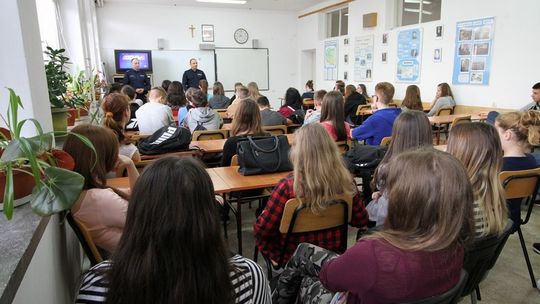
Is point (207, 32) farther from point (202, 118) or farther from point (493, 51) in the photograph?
point (493, 51)

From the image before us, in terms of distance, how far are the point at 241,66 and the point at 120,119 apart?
8.92m

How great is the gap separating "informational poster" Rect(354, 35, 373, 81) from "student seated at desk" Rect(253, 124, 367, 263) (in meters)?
7.39

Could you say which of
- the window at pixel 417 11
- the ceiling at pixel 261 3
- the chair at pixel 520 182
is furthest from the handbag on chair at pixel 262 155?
the ceiling at pixel 261 3

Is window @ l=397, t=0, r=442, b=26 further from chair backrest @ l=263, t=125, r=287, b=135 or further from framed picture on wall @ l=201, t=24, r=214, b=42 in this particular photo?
framed picture on wall @ l=201, t=24, r=214, b=42

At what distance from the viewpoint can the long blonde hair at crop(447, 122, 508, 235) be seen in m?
1.71

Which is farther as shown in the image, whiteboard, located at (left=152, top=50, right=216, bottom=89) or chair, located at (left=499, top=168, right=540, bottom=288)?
whiteboard, located at (left=152, top=50, right=216, bottom=89)

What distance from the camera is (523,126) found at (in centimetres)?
253

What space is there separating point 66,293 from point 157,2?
10130 mm

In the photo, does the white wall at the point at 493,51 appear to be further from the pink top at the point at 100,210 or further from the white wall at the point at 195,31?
the pink top at the point at 100,210

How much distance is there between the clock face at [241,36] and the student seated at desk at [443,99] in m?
6.43

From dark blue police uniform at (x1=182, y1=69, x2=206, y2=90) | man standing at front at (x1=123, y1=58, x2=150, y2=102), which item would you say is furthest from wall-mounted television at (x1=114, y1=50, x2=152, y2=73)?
dark blue police uniform at (x1=182, y1=69, x2=206, y2=90)

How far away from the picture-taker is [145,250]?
933 mm

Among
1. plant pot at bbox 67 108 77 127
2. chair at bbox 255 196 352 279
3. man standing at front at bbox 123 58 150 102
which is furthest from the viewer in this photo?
man standing at front at bbox 123 58 150 102

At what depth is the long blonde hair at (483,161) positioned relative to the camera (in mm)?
1714
